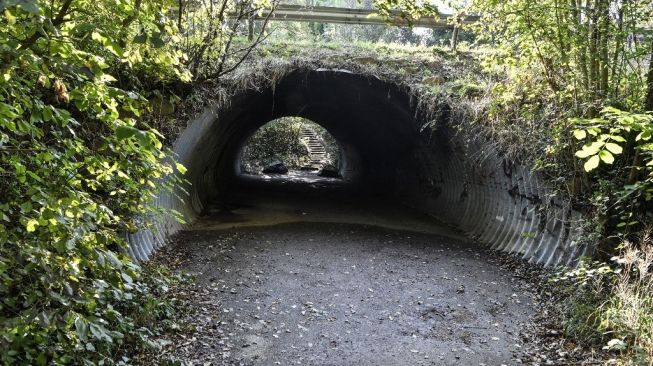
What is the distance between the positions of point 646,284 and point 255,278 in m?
5.55

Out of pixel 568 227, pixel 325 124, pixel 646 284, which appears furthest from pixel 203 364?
pixel 325 124

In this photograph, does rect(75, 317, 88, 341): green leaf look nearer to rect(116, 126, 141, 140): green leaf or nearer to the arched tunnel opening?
rect(116, 126, 141, 140): green leaf

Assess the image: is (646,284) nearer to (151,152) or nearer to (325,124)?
(151,152)

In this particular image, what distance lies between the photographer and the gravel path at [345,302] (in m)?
5.71

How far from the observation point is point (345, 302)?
7.31 meters

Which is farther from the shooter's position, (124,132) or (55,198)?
(55,198)

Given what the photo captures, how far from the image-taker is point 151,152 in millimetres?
3762

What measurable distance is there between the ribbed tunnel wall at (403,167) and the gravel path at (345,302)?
844 mm

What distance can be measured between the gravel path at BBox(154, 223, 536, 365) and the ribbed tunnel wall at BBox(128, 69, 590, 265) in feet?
2.77

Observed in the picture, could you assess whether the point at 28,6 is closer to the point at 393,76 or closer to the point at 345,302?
the point at 345,302

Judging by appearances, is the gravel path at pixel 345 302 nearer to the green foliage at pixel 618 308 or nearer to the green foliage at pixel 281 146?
the green foliage at pixel 618 308

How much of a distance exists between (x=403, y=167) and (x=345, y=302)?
11.2 metres

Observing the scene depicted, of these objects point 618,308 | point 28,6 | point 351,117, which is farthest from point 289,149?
point 28,6

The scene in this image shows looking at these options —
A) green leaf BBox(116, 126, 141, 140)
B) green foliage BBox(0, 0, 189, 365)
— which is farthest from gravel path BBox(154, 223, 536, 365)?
green leaf BBox(116, 126, 141, 140)
